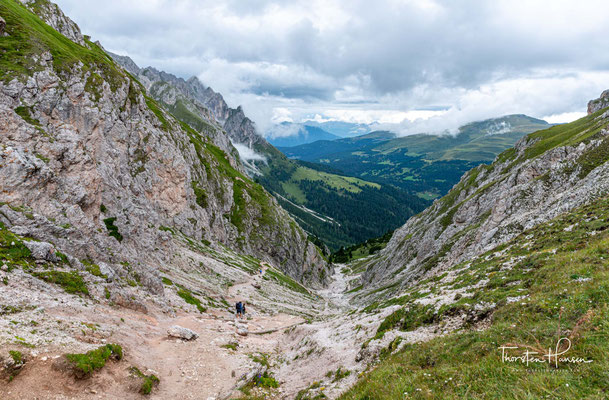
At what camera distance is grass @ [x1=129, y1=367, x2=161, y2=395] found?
1580 centimetres

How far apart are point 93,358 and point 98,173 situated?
41878 millimetres

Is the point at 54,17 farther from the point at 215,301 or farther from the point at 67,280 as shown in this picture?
the point at 67,280

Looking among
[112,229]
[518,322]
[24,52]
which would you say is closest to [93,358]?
[518,322]

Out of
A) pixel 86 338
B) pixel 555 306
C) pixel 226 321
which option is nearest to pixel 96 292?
pixel 86 338

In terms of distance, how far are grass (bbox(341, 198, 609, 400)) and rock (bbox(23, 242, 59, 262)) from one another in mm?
25207

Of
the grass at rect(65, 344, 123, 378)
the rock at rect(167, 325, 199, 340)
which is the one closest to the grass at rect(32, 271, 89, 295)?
the rock at rect(167, 325, 199, 340)

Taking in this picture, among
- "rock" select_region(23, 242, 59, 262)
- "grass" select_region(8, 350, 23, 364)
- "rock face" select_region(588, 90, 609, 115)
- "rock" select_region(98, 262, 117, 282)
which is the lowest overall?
"rock" select_region(98, 262, 117, 282)

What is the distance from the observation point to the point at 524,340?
10492 mm

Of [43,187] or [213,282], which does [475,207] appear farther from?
[43,187]

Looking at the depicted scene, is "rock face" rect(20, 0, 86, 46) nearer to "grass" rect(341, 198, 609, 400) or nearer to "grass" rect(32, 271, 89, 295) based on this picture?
"grass" rect(32, 271, 89, 295)

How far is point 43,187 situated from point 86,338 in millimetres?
25821

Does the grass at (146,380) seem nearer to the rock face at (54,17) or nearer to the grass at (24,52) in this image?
the grass at (24,52)

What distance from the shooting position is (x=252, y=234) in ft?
402

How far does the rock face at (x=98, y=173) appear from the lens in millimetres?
30766
